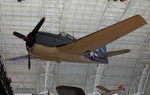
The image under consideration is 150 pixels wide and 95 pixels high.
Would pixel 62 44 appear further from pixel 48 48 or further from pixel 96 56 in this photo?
pixel 96 56

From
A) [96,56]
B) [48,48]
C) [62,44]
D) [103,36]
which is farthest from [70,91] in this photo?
[96,56]

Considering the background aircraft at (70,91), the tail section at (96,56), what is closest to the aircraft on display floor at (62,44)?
the tail section at (96,56)

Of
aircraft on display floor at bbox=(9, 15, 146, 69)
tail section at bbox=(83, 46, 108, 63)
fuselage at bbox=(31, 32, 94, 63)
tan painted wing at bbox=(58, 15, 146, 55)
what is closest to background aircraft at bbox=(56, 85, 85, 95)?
tan painted wing at bbox=(58, 15, 146, 55)

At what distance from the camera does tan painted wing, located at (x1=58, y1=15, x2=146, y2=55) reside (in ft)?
41.7

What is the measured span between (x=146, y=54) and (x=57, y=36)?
22.7 meters

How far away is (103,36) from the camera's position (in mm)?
14438

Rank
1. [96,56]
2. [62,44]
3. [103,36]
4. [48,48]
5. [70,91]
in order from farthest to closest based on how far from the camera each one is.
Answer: [96,56], [62,44], [48,48], [103,36], [70,91]

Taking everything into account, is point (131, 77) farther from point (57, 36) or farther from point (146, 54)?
point (57, 36)

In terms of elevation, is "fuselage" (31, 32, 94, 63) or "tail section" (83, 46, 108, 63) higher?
"fuselage" (31, 32, 94, 63)

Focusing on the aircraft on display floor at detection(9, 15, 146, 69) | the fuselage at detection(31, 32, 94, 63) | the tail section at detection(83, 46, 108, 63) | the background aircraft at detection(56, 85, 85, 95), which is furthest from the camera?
the tail section at detection(83, 46, 108, 63)

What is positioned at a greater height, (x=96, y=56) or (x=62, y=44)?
(x=62, y=44)

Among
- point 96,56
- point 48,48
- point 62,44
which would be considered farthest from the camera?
point 96,56

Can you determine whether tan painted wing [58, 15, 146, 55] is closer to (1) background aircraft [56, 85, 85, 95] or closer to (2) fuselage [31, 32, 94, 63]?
(2) fuselage [31, 32, 94, 63]

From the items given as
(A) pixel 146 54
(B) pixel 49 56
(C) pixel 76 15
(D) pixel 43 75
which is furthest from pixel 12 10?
(A) pixel 146 54
